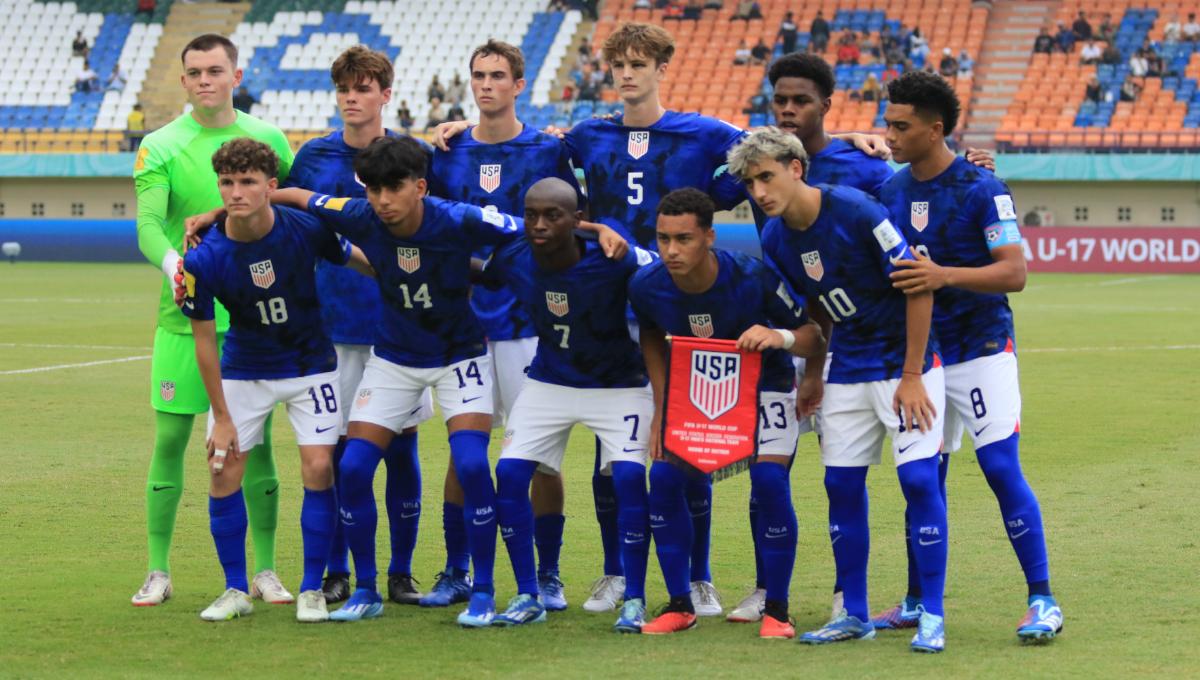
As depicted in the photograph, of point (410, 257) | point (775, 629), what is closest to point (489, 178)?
point (410, 257)

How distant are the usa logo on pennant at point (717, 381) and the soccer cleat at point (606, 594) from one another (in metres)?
1.07

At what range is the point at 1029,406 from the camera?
46.3ft

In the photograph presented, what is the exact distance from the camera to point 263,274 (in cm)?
659

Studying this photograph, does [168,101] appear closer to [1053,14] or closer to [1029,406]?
[1053,14]

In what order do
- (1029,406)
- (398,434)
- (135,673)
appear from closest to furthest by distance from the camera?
(135,673) < (398,434) < (1029,406)

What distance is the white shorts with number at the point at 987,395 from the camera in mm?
6211

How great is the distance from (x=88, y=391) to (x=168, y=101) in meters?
31.7

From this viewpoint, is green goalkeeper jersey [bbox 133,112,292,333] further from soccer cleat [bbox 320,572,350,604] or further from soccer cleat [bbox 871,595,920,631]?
soccer cleat [bbox 871,595,920,631]

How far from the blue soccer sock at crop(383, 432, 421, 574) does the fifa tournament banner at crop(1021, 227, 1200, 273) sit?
2944 centimetres

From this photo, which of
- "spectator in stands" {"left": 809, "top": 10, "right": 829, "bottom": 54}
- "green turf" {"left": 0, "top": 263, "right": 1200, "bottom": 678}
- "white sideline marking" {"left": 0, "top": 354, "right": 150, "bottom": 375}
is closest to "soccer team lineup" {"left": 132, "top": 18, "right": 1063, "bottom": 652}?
"green turf" {"left": 0, "top": 263, "right": 1200, "bottom": 678}

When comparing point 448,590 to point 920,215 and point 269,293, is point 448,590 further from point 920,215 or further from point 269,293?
point 920,215

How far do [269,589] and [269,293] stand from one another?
128 centimetres

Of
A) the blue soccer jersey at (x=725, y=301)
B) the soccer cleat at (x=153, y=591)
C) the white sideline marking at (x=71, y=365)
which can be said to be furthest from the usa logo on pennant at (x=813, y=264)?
the white sideline marking at (x=71, y=365)

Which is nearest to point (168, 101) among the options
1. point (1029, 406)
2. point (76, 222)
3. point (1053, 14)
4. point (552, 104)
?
point (76, 222)
